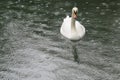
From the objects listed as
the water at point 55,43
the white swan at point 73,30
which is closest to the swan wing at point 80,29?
the white swan at point 73,30

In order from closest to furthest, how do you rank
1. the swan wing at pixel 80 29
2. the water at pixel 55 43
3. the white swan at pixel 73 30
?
the water at pixel 55 43
the white swan at pixel 73 30
the swan wing at pixel 80 29

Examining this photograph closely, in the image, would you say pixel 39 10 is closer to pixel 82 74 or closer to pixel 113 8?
pixel 113 8

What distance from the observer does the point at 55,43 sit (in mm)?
13070

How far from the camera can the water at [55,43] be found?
35.8 feet

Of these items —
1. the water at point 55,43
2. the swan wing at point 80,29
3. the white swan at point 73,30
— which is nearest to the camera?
the water at point 55,43

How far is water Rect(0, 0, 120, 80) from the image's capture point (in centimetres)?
1091

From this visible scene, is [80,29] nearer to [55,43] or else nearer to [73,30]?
[73,30]

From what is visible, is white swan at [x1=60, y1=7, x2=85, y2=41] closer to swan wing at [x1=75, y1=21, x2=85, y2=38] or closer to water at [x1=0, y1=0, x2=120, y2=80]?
swan wing at [x1=75, y1=21, x2=85, y2=38]

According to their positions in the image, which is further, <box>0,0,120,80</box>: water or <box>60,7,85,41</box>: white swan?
<box>60,7,85,41</box>: white swan

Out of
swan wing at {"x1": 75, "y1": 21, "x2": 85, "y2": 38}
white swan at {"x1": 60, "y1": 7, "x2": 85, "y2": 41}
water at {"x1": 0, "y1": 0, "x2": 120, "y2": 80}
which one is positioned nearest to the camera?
water at {"x1": 0, "y1": 0, "x2": 120, "y2": 80}

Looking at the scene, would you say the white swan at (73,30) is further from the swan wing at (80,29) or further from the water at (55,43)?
the water at (55,43)

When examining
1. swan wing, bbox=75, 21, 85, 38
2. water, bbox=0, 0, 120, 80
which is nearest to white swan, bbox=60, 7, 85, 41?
swan wing, bbox=75, 21, 85, 38

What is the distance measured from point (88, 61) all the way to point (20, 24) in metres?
4.66

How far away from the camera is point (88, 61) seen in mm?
11555
